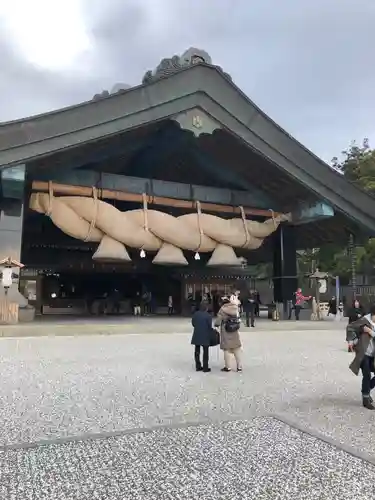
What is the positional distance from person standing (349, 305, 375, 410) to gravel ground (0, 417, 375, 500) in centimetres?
162

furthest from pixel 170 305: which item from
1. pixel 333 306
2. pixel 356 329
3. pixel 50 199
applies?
pixel 356 329

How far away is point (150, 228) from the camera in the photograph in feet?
57.8

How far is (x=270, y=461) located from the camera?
365 centimetres

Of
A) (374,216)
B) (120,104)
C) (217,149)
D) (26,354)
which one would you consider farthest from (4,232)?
(374,216)

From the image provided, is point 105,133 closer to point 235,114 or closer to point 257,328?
point 235,114

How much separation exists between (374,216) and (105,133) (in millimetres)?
11200

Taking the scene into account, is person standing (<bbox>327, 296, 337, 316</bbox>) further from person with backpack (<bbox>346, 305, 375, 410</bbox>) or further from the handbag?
person with backpack (<bbox>346, 305, 375, 410</bbox>)

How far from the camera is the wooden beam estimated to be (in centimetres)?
1647

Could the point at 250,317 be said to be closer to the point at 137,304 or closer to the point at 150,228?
the point at 150,228

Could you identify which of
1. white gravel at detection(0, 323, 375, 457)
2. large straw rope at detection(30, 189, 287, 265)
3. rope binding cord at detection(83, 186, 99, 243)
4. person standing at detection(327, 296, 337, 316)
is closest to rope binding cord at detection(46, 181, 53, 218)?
large straw rope at detection(30, 189, 287, 265)

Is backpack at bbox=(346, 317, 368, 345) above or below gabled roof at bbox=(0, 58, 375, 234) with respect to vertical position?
below

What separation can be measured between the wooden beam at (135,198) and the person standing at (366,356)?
42.6 feet

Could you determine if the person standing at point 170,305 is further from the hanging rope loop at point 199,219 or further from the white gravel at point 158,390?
the white gravel at point 158,390

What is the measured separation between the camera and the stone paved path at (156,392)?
462 cm
